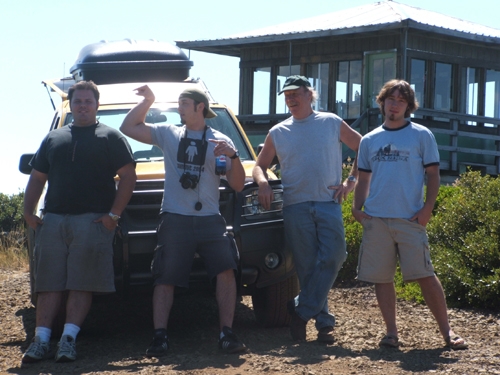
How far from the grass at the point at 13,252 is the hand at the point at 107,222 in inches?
271

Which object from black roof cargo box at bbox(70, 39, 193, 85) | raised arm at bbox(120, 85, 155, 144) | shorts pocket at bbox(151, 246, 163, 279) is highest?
black roof cargo box at bbox(70, 39, 193, 85)

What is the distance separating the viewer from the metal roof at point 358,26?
19.6m

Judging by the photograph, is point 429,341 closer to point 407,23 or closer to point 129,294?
point 129,294

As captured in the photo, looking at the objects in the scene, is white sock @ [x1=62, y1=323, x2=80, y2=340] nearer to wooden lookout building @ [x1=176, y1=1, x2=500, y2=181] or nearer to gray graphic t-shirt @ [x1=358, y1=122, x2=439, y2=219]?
gray graphic t-shirt @ [x1=358, y1=122, x2=439, y2=219]

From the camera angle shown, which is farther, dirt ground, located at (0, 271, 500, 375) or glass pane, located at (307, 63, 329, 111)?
glass pane, located at (307, 63, 329, 111)

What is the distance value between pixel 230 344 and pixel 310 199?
130 centimetres

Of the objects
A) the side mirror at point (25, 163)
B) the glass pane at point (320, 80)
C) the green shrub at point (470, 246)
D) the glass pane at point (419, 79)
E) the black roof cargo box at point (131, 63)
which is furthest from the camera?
the glass pane at point (320, 80)

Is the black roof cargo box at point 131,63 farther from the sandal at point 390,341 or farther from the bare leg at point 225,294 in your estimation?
the sandal at point 390,341

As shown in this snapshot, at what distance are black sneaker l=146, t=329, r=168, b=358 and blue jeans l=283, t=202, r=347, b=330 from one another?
3.55 ft

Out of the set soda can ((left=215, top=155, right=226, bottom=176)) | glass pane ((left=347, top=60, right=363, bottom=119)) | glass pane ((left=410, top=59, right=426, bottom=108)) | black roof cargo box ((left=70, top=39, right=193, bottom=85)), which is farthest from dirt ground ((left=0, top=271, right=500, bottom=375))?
glass pane ((left=347, top=60, right=363, bottom=119))

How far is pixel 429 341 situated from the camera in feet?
21.4

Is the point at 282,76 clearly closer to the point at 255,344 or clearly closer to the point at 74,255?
the point at 255,344

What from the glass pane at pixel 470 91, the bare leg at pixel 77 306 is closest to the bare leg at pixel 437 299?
the bare leg at pixel 77 306

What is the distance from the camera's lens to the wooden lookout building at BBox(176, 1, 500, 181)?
2019cm
